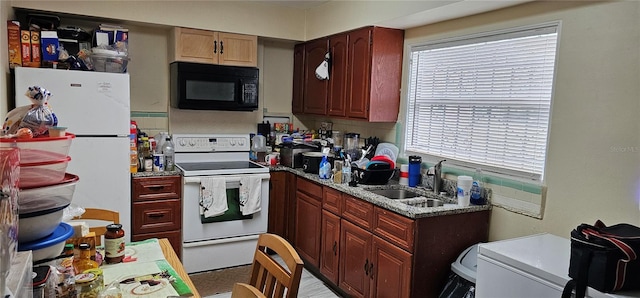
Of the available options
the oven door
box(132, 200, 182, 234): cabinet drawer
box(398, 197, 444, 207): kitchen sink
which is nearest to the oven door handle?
the oven door

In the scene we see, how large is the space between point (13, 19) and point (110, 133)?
1142mm

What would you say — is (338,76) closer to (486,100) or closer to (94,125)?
(486,100)

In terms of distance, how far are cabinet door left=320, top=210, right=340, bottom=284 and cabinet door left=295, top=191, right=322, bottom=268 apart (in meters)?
0.09

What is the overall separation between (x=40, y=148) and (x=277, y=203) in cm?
297

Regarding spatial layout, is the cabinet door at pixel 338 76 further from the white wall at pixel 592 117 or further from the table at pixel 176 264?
the table at pixel 176 264

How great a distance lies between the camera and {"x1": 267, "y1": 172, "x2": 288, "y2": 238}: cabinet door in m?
3.95

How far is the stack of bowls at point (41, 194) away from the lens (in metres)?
0.98

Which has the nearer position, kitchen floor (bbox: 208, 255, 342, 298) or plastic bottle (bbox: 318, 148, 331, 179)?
kitchen floor (bbox: 208, 255, 342, 298)

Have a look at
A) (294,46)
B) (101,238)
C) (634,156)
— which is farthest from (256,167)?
(634,156)

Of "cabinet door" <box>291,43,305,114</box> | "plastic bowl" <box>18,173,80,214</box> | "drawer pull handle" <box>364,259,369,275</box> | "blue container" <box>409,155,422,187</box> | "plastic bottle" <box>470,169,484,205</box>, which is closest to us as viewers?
"plastic bowl" <box>18,173,80,214</box>

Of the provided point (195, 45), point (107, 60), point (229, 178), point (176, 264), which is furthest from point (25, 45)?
point (176, 264)

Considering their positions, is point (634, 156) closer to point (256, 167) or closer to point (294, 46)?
point (256, 167)

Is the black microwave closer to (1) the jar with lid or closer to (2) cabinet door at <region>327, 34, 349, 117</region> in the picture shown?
(2) cabinet door at <region>327, 34, 349, 117</region>

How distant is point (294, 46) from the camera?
451cm
